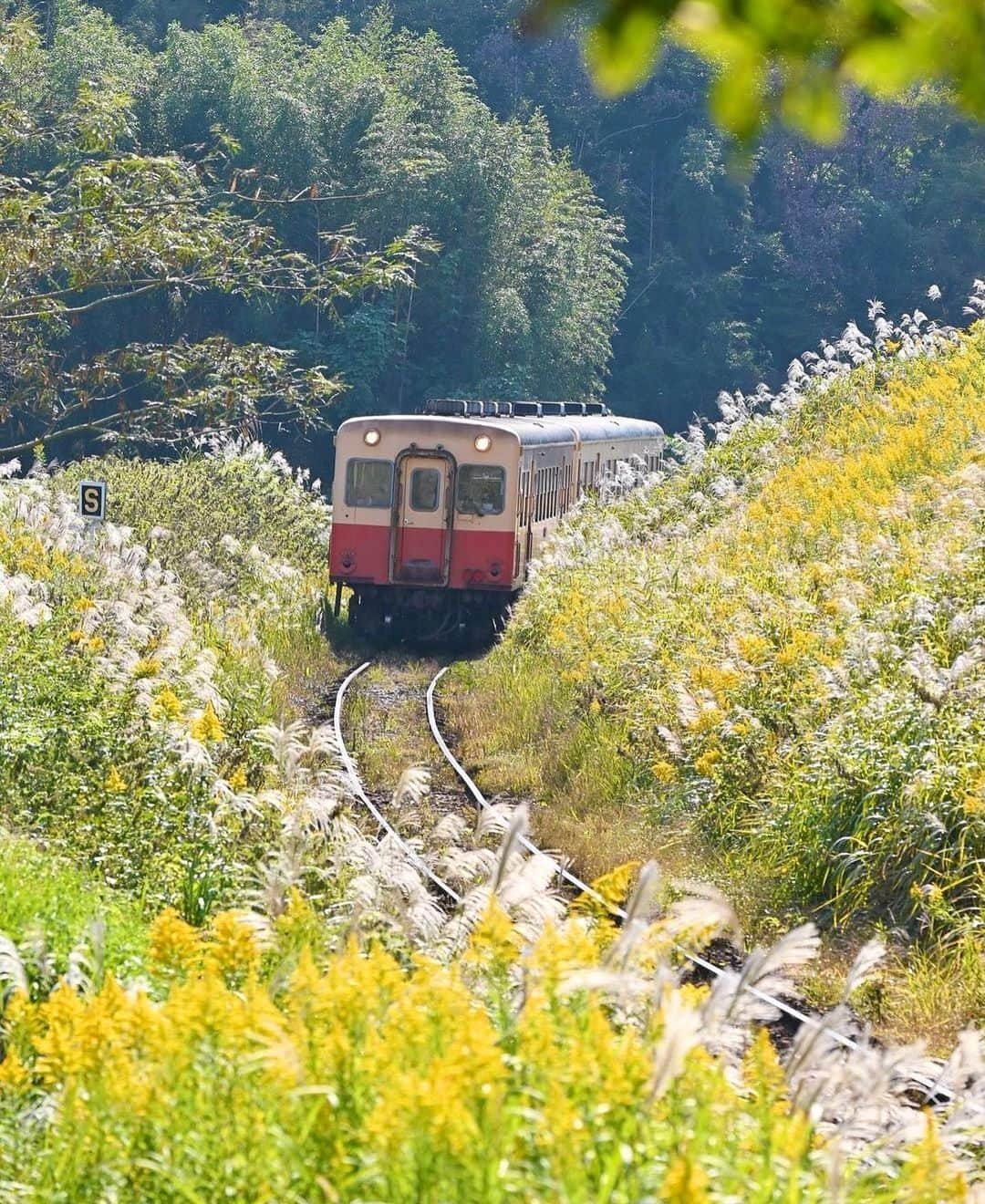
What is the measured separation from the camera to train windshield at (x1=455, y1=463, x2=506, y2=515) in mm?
20469

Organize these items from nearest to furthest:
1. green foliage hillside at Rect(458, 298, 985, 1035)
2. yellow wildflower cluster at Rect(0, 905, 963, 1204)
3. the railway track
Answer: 1. yellow wildflower cluster at Rect(0, 905, 963, 1204)
2. the railway track
3. green foliage hillside at Rect(458, 298, 985, 1035)

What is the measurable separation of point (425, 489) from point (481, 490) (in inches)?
25.7

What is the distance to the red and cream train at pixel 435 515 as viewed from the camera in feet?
67.3

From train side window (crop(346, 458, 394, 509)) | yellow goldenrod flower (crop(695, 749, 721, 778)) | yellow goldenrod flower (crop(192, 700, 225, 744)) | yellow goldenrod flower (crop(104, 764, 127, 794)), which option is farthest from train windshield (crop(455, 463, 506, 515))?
yellow goldenrod flower (crop(104, 764, 127, 794))

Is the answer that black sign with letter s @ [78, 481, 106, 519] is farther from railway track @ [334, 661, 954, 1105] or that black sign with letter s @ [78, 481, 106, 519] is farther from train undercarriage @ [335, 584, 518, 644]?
train undercarriage @ [335, 584, 518, 644]

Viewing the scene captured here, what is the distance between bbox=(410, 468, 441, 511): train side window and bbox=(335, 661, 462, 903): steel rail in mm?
2052

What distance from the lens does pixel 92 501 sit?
16.7m

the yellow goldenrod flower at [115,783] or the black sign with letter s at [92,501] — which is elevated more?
the black sign with letter s at [92,501]

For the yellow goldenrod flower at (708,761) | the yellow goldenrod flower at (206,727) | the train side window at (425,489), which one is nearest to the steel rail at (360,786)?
the yellow goldenrod flower at (206,727)

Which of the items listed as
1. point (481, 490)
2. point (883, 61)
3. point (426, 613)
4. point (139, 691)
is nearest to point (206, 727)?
point (139, 691)

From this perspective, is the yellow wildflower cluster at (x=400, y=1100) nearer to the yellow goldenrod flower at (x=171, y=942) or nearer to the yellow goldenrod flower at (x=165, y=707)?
the yellow goldenrod flower at (x=171, y=942)

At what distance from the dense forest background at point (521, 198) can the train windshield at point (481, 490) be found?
18.6 metres

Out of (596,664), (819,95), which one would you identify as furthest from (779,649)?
(819,95)

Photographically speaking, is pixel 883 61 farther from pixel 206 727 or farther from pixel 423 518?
pixel 423 518
